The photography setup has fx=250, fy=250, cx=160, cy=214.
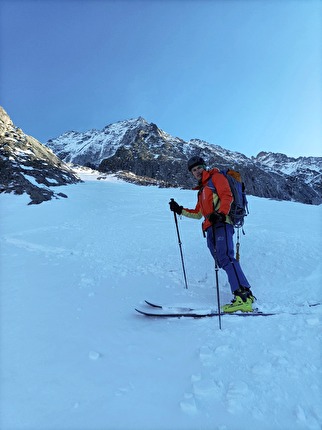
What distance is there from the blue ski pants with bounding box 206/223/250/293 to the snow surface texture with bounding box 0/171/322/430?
0.65m

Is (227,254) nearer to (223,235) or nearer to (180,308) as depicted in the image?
(223,235)

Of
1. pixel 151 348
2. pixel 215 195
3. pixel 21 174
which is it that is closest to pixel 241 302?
pixel 151 348

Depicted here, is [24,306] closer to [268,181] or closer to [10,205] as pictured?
[10,205]

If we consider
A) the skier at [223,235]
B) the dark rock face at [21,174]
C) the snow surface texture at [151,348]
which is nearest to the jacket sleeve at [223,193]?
the skier at [223,235]

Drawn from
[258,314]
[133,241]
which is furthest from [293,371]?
[133,241]

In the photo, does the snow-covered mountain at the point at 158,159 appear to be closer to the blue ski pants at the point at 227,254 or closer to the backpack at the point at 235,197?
the backpack at the point at 235,197

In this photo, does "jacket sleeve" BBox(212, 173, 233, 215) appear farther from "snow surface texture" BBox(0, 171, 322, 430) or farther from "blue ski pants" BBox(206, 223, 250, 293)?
"snow surface texture" BBox(0, 171, 322, 430)

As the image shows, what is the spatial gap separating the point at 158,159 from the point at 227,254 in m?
91.9

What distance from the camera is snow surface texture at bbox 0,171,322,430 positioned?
2.09 metres

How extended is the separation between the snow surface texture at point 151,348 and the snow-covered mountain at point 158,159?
244ft

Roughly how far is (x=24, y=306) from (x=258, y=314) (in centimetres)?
362

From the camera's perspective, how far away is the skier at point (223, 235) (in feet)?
14.0

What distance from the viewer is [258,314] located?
3785mm

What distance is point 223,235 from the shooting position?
187 inches
